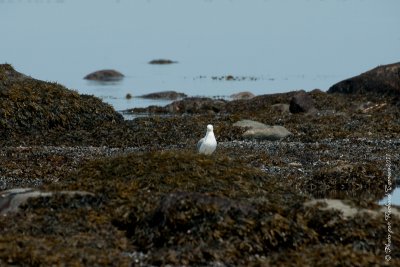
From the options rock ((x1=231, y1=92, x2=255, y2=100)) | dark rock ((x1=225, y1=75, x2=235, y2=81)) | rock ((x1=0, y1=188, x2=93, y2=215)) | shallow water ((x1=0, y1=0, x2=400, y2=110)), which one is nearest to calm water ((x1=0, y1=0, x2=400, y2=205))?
shallow water ((x1=0, y1=0, x2=400, y2=110))

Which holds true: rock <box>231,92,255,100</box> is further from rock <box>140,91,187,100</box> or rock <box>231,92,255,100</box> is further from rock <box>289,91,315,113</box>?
rock <box>289,91,315,113</box>

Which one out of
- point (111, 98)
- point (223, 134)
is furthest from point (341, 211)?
point (111, 98)

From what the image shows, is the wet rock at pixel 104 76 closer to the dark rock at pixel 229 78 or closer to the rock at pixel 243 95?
the dark rock at pixel 229 78

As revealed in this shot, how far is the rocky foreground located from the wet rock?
20.3m

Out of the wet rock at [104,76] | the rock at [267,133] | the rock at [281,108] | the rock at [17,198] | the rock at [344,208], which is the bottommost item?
the rock at [344,208]

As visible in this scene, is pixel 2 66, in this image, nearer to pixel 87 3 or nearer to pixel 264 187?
pixel 264 187

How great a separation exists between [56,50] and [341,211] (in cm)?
4246

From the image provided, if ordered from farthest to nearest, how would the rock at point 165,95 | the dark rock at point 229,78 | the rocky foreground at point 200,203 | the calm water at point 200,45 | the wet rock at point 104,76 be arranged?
the wet rock at point 104,76 → the dark rock at point 229,78 → the calm water at point 200,45 → the rock at point 165,95 → the rocky foreground at point 200,203

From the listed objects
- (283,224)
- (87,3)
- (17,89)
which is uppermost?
(87,3)

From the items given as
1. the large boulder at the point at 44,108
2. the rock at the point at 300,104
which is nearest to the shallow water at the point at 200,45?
the rock at the point at 300,104

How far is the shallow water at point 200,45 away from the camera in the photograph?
38.9 metres

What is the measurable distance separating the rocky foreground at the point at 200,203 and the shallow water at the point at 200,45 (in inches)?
554

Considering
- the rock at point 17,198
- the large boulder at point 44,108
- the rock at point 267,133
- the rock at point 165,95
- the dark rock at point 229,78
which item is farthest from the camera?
the dark rock at point 229,78

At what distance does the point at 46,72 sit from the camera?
41.1 m
